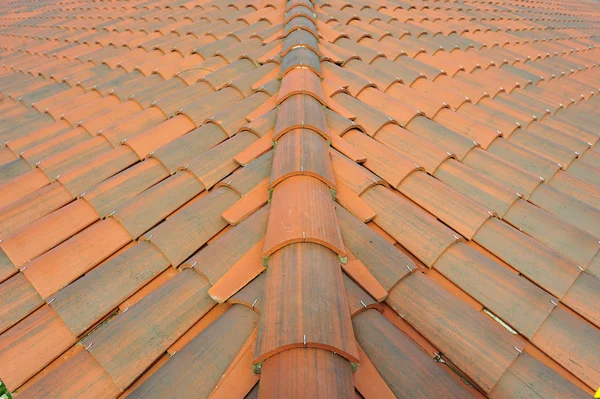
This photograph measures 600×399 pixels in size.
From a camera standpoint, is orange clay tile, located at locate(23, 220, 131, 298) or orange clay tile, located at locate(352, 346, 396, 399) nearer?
orange clay tile, located at locate(352, 346, 396, 399)

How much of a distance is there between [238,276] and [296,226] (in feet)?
1.32

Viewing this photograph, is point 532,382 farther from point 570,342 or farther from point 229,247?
point 229,247

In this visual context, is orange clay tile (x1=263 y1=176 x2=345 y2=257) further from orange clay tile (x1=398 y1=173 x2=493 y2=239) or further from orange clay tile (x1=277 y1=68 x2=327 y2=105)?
orange clay tile (x1=277 y1=68 x2=327 y2=105)

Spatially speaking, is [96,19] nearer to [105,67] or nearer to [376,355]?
[105,67]

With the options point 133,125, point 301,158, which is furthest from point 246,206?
point 133,125

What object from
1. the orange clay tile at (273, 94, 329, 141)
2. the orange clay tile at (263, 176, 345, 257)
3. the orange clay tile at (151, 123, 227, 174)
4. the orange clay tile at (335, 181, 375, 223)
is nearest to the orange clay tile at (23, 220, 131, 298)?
the orange clay tile at (151, 123, 227, 174)

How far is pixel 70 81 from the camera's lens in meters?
3.86

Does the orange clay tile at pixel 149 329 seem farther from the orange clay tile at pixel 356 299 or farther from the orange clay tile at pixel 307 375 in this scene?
the orange clay tile at pixel 356 299

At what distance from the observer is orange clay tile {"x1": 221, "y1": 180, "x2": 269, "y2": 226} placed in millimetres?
2021

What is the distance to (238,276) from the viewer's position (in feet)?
5.58

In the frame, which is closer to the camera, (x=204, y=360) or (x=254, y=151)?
(x=204, y=360)

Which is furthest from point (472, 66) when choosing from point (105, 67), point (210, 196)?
point (105, 67)

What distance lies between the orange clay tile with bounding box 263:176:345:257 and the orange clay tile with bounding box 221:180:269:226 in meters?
0.13

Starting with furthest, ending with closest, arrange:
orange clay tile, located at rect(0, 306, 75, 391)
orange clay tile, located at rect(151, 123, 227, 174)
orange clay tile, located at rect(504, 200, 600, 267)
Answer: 1. orange clay tile, located at rect(151, 123, 227, 174)
2. orange clay tile, located at rect(504, 200, 600, 267)
3. orange clay tile, located at rect(0, 306, 75, 391)
